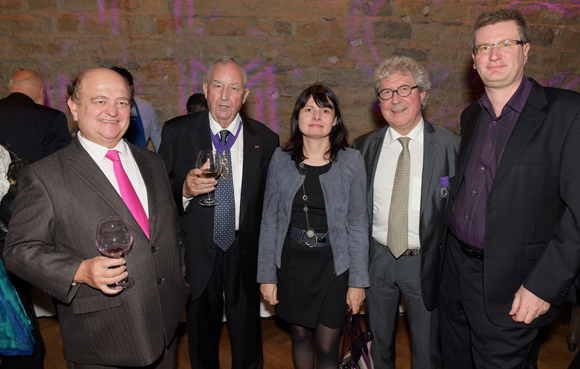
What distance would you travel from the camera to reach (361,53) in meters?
4.71

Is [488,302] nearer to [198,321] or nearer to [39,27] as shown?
[198,321]

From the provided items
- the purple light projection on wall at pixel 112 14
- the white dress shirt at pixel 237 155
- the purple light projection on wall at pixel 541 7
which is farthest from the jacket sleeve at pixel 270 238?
the purple light projection on wall at pixel 541 7

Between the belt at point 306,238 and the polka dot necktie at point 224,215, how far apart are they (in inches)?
15.4

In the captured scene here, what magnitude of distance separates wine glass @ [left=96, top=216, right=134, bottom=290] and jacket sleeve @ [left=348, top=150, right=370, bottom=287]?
1189 millimetres

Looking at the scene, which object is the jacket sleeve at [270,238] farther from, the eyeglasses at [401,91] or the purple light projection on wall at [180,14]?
the purple light projection on wall at [180,14]

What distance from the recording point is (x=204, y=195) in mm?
2326

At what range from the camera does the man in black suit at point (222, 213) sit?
2326mm

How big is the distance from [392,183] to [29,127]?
3024 mm

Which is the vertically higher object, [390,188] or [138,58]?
[138,58]

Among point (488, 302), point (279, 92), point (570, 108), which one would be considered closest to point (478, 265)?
point (488, 302)

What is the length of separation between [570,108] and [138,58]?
4242 millimetres

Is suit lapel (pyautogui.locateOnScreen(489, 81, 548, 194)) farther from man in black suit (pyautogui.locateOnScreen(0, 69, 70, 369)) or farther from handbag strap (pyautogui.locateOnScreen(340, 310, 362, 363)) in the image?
man in black suit (pyautogui.locateOnScreen(0, 69, 70, 369))

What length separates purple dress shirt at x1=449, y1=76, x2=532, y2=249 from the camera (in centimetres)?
191

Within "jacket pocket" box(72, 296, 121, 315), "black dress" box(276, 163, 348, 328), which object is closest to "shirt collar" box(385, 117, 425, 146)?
"black dress" box(276, 163, 348, 328)
